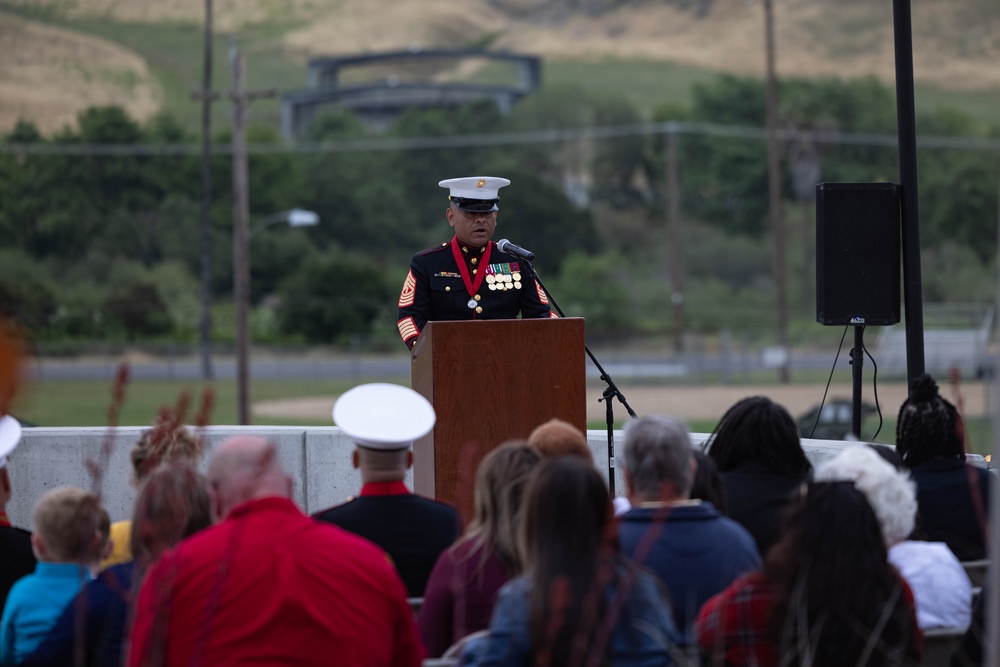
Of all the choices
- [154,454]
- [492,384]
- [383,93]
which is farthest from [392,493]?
[383,93]

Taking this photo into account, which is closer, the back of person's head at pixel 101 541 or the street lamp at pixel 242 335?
the back of person's head at pixel 101 541

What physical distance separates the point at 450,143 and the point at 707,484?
206ft

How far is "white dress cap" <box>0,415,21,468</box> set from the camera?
427cm

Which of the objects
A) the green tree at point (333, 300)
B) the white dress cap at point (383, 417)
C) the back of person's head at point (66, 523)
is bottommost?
the back of person's head at point (66, 523)

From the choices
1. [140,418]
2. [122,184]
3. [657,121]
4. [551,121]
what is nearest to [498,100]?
[551,121]

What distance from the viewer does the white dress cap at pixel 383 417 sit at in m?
3.96

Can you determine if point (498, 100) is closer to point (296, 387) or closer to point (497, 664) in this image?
point (296, 387)

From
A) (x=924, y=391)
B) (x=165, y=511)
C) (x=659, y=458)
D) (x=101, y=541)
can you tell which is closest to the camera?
(x=165, y=511)

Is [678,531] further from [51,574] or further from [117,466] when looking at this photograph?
[117,466]

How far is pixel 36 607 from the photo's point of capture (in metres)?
3.60

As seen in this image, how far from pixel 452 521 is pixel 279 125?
285 ft

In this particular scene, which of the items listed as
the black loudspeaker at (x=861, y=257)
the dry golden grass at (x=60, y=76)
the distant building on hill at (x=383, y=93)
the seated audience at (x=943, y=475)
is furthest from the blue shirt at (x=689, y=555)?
the dry golden grass at (x=60, y=76)

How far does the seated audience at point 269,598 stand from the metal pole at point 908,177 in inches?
177

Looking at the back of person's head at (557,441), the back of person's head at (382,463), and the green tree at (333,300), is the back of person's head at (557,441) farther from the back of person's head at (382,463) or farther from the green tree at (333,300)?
the green tree at (333,300)
